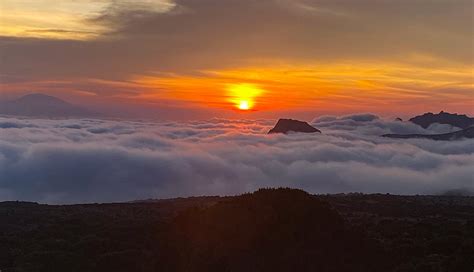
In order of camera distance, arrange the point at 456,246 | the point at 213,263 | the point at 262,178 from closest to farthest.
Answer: the point at 213,263 < the point at 456,246 < the point at 262,178

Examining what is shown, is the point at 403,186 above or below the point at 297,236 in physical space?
above

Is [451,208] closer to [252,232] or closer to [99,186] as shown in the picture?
[252,232]

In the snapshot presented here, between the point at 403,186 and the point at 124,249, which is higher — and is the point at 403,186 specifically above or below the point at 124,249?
above

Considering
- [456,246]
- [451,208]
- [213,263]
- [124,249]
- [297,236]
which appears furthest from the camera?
[451,208]

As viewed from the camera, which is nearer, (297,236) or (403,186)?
(297,236)

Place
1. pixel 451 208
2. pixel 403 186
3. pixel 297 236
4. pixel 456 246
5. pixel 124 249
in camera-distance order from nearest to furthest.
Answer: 1. pixel 297 236
2. pixel 456 246
3. pixel 124 249
4. pixel 451 208
5. pixel 403 186

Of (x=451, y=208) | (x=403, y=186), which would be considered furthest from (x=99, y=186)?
(x=451, y=208)

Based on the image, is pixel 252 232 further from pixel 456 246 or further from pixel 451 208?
pixel 451 208

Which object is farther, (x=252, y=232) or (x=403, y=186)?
(x=403, y=186)

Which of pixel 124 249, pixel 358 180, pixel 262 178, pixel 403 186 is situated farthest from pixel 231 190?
pixel 124 249
